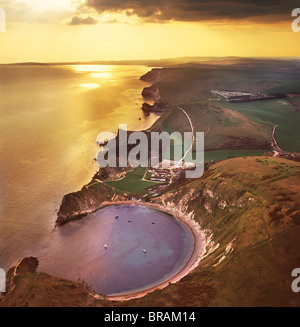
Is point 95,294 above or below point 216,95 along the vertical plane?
below

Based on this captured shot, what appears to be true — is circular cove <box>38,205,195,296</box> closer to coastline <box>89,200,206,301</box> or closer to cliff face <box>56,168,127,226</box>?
coastline <box>89,200,206,301</box>

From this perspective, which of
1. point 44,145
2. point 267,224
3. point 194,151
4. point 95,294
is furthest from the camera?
point 44,145

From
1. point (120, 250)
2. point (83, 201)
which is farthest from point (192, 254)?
point (83, 201)

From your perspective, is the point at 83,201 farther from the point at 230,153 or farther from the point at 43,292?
the point at 230,153

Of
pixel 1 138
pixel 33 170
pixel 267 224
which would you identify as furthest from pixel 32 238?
pixel 1 138

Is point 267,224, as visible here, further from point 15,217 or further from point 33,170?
point 33,170
